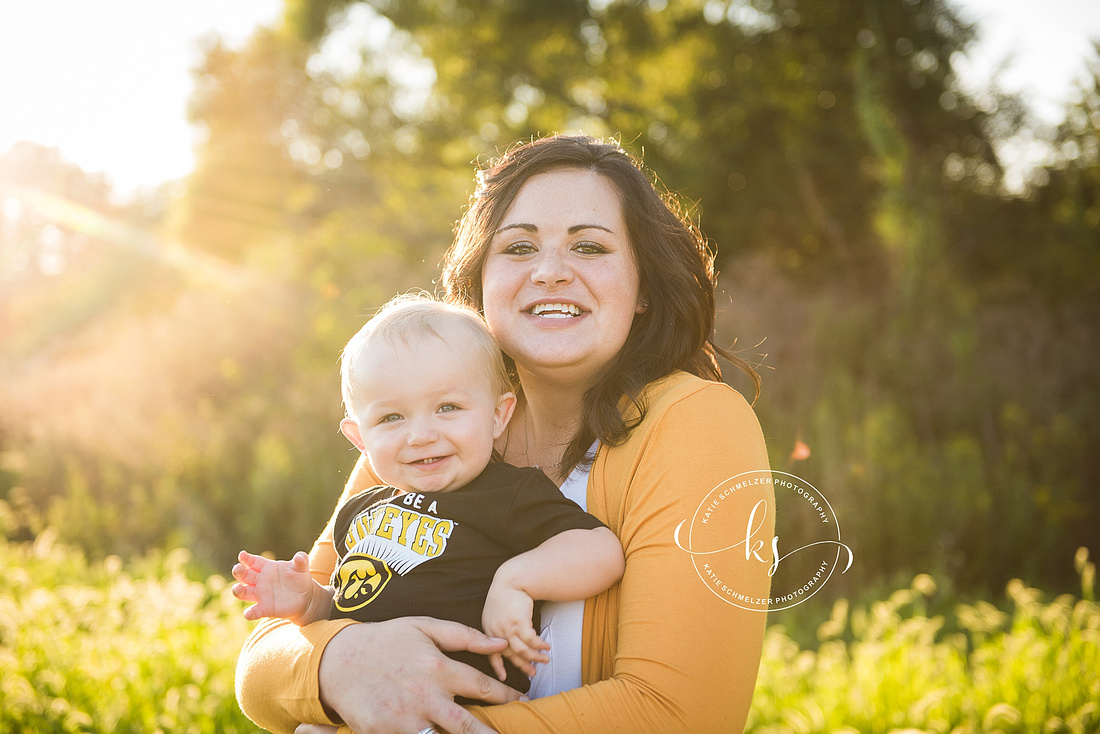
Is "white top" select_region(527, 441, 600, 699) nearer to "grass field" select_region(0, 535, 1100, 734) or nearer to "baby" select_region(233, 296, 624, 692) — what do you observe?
"baby" select_region(233, 296, 624, 692)

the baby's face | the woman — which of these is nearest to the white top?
the woman

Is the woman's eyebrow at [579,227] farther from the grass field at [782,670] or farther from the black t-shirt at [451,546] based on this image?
the grass field at [782,670]

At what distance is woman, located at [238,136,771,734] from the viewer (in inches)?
58.4

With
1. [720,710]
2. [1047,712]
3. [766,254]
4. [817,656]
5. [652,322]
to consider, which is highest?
[766,254]

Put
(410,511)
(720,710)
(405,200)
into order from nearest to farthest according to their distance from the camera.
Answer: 1. (720,710)
2. (410,511)
3. (405,200)

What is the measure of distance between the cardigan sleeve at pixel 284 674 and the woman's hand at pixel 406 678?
4 centimetres

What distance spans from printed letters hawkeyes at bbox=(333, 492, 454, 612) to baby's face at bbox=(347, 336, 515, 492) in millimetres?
85

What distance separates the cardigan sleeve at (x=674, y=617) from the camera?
4.77 ft

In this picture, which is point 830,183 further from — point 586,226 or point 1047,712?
point 586,226

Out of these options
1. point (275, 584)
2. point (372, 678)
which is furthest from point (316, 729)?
point (275, 584)

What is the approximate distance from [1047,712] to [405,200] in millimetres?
11322

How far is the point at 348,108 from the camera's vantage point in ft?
49.3

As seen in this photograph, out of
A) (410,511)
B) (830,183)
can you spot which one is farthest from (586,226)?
(830,183)

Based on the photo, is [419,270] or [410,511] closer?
[410,511]
